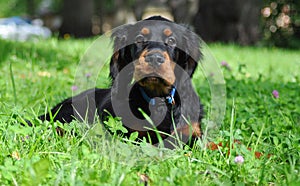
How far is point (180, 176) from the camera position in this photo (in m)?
2.07

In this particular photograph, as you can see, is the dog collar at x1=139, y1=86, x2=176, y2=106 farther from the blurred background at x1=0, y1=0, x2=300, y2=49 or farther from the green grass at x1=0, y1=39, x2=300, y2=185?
the blurred background at x1=0, y1=0, x2=300, y2=49

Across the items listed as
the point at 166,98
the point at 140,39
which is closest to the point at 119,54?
the point at 140,39

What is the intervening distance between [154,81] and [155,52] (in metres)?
0.20

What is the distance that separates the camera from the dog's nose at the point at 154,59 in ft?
9.71

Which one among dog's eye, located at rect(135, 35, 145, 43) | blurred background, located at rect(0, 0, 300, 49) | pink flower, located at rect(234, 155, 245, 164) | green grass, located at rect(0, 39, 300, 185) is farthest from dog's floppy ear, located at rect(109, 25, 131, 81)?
blurred background, located at rect(0, 0, 300, 49)

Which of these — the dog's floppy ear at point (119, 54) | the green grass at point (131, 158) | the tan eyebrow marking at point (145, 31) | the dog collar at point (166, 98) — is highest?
the tan eyebrow marking at point (145, 31)

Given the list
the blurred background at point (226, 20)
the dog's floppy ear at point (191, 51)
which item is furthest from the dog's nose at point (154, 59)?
the blurred background at point (226, 20)

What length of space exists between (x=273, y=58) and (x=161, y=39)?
621 cm

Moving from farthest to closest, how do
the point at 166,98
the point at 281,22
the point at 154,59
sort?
the point at 281,22
the point at 166,98
the point at 154,59

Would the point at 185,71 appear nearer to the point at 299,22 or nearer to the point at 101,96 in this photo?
the point at 101,96

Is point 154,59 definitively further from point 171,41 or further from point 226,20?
point 226,20

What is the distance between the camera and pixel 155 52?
3.03m

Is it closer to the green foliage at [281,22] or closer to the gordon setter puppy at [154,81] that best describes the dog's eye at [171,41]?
the gordon setter puppy at [154,81]

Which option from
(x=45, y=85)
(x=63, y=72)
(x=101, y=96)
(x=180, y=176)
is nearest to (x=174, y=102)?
(x=101, y=96)
